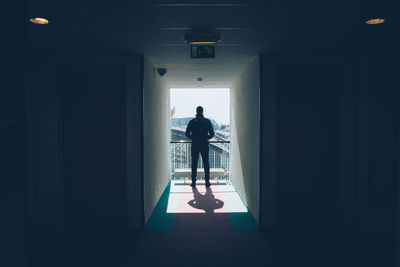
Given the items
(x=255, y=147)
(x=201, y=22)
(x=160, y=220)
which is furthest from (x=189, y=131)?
(x=201, y=22)

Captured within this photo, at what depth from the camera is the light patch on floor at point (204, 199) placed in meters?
4.23

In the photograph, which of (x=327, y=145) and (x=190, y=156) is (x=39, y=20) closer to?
(x=327, y=145)

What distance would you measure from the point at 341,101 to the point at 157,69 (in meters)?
3.21

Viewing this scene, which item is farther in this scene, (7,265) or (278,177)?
(278,177)

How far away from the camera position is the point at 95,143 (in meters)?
3.43

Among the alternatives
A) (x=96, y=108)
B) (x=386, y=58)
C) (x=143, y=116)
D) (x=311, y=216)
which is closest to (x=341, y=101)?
(x=386, y=58)

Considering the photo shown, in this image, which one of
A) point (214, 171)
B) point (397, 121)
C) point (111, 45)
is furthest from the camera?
point (214, 171)

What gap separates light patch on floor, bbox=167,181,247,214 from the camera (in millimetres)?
4230

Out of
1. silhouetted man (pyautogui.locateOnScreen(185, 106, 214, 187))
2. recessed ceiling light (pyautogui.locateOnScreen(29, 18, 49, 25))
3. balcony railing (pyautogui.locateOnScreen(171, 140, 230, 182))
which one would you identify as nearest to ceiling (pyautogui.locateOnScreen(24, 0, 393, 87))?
recessed ceiling light (pyautogui.locateOnScreen(29, 18, 49, 25))

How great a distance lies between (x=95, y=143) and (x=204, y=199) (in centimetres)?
250

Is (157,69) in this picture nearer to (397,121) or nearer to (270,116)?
(270,116)

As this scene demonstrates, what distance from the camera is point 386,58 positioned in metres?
3.41

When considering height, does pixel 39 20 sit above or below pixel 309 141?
above

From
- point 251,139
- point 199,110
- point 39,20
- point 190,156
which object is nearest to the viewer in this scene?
point 39,20
